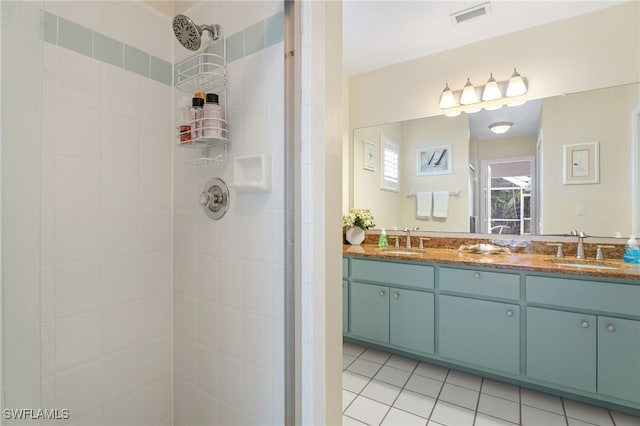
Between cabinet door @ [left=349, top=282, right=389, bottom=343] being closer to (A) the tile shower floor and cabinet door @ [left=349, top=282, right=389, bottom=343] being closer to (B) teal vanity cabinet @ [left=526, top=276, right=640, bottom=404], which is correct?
(A) the tile shower floor

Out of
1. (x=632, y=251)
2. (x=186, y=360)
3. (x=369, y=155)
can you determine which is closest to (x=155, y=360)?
(x=186, y=360)

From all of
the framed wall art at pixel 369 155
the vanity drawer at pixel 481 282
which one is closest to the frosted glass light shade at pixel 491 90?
the framed wall art at pixel 369 155

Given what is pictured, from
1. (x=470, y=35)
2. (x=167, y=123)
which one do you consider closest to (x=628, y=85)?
(x=470, y=35)

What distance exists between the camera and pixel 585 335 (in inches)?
63.0

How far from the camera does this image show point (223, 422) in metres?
1.13

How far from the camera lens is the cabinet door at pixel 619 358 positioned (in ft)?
4.93

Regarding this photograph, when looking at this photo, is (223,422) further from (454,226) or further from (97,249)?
(454,226)

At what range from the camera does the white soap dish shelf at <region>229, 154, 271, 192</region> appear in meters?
0.99

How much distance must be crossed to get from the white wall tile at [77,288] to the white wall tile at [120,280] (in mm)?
23

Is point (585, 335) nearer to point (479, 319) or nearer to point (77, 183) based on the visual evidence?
point (479, 319)

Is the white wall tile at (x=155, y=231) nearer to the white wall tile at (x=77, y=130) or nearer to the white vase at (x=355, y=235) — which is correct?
the white wall tile at (x=77, y=130)

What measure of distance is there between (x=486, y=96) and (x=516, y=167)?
1.95 ft

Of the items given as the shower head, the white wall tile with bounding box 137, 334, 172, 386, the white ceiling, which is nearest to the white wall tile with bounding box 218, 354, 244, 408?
the white wall tile with bounding box 137, 334, 172, 386

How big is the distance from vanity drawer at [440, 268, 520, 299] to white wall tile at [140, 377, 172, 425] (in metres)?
1.69
